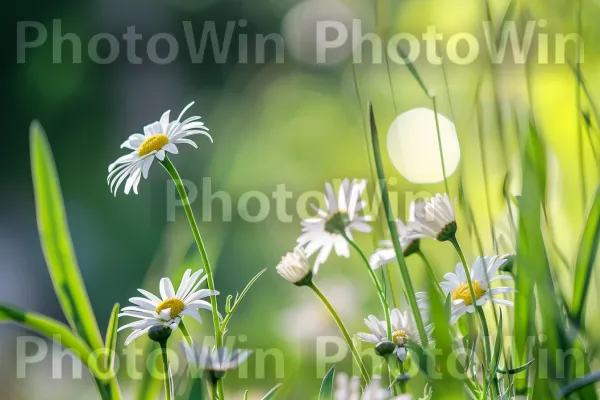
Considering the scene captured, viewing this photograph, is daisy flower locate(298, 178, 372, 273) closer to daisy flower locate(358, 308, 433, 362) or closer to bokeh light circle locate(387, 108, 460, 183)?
daisy flower locate(358, 308, 433, 362)

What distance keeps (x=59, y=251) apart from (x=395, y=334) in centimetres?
18

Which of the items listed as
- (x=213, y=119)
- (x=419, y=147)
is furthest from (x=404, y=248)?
(x=213, y=119)

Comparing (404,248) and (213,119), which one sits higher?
(213,119)

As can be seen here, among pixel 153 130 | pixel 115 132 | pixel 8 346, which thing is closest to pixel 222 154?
pixel 115 132

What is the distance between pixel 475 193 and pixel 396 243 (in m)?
0.81

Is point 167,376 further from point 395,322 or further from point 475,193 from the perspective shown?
point 475,193

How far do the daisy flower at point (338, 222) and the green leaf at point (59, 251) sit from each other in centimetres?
12

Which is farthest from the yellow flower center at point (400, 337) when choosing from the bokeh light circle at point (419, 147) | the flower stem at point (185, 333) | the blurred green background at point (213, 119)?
the bokeh light circle at point (419, 147)

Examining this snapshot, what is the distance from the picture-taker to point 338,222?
0.42 m

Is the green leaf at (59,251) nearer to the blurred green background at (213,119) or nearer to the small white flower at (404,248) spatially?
the small white flower at (404,248)

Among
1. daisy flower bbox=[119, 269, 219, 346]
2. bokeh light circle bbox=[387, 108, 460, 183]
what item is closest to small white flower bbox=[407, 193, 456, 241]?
daisy flower bbox=[119, 269, 219, 346]

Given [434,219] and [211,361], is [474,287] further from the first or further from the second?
[211,361]

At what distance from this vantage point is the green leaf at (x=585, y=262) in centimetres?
35

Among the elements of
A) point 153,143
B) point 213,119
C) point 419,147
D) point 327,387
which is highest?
point 213,119
